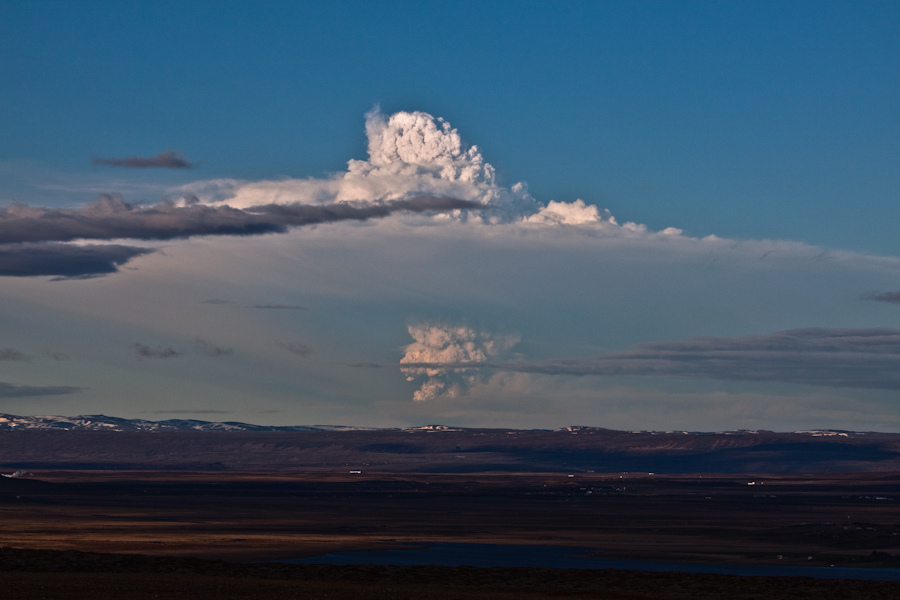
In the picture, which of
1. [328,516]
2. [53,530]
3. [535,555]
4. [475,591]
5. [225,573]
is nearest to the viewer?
[475,591]

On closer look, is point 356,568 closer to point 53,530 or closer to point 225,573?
point 225,573

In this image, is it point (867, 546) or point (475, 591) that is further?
point (867, 546)

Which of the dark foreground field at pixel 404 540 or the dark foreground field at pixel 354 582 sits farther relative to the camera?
the dark foreground field at pixel 404 540

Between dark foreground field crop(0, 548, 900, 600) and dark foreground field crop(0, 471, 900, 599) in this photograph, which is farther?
dark foreground field crop(0, 471, 900, 599)

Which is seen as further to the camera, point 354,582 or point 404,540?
point 404,540

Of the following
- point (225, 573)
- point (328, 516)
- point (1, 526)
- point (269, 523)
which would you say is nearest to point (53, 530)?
point (1, 526)

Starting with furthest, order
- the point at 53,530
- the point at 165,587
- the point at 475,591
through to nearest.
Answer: the point at 53,530
the point at 475,591
the point at 165,587

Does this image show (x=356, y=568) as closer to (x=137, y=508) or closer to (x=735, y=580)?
(x=735, y=580)

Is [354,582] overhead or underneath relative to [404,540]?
overhead
